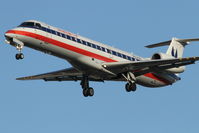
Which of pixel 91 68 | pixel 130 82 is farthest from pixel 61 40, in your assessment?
pixel 130 82

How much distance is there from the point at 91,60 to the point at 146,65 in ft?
12.8

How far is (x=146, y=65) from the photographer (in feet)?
109

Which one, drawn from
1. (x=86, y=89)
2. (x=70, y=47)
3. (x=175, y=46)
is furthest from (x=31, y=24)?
(x=175, y=46)

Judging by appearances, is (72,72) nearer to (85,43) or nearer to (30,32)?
(85,43)

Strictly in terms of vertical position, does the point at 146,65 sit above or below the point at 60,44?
below

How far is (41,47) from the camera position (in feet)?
101

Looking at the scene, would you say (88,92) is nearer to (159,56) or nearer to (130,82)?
(130,82)

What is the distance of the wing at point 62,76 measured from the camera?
1352 inches

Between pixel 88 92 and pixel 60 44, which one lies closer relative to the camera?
pixel 60 44

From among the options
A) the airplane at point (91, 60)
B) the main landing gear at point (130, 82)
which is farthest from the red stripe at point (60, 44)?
the main landing gear at point (130, 82)

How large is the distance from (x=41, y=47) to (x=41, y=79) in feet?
23.6

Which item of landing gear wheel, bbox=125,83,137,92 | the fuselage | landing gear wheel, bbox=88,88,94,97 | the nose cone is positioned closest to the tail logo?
the fuselage

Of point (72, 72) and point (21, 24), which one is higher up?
point (21, 24)

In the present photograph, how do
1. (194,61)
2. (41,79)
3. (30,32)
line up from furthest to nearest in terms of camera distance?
1. (41,79)
2. (194,61)
3. (30,32)
